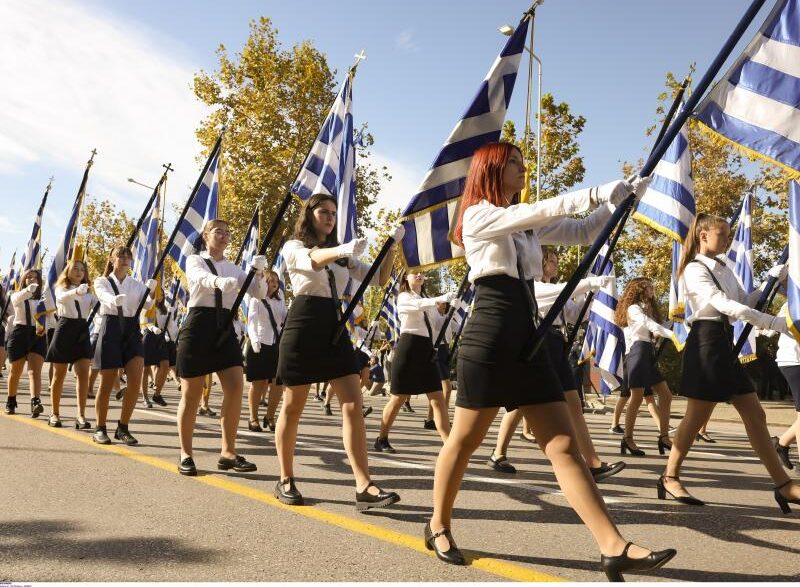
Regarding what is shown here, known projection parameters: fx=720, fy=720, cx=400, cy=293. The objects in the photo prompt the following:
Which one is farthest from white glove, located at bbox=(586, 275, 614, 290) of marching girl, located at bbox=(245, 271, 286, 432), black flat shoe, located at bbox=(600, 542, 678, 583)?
marching girl, located at bbox=(245, 271, 286, 432)

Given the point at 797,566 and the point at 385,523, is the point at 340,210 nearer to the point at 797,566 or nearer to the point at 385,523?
the point at 385,523

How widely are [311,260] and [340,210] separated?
210 cm

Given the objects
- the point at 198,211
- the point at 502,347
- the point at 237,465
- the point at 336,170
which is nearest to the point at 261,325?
Answer: the point at 198,211

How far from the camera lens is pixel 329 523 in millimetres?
4176

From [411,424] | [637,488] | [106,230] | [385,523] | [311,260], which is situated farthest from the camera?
[106,230]

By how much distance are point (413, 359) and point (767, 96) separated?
459cm

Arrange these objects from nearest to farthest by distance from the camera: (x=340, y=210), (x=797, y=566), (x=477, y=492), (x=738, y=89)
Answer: (x=797, y=566) → (x=738, y=89) → (x=477, y=492) → (x=340, y=210)

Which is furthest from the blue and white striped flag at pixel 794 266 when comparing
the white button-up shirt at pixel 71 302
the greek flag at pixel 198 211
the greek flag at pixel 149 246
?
the greek flag at pixel 149 246

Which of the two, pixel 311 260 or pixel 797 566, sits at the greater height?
pixel 311 260

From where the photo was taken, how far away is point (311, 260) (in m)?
4.56

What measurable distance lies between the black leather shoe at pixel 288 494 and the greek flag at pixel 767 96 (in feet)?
10.9

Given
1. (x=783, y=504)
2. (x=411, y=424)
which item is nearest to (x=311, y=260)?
(x=783, y=504)

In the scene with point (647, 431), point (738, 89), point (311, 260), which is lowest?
point (647, 431)

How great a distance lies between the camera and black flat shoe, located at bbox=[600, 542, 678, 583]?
2768mm
